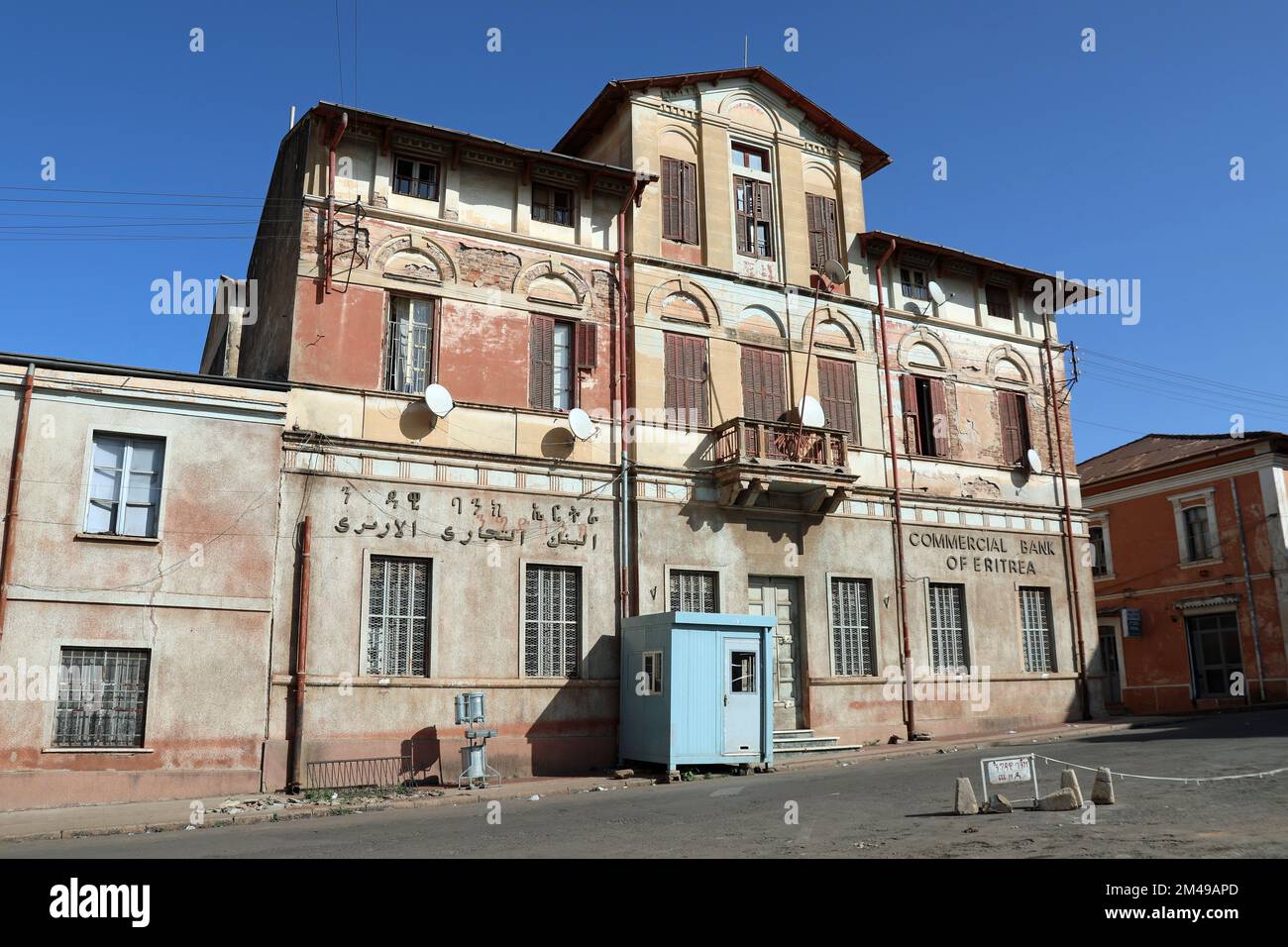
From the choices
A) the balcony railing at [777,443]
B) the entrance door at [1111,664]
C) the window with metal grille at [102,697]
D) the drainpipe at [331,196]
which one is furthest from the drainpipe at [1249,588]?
the window with metal grille at [102,697]

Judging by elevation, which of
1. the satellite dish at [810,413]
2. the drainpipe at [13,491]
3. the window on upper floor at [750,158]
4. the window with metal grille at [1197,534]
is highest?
the window on upper floor at [750,158]

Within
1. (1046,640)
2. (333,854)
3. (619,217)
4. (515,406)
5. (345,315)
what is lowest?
(333,854)

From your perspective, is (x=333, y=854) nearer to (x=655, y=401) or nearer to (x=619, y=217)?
(x=655, y=401)

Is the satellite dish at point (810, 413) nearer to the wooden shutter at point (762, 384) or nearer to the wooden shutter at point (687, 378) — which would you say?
the wooden shutter at point (762, 384)

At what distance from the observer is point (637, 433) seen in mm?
19641

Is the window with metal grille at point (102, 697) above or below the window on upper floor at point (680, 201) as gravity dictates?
below

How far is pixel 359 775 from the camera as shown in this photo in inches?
621

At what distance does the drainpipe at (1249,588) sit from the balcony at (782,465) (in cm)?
1701

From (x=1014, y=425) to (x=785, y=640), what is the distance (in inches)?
345

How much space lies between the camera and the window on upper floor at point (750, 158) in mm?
22766
